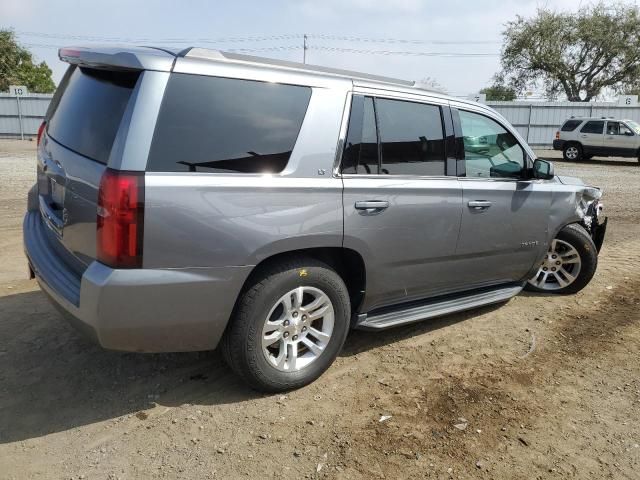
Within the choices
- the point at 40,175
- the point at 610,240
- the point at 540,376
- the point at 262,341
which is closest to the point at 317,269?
the point at 262,341

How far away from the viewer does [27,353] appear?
12.1 feet

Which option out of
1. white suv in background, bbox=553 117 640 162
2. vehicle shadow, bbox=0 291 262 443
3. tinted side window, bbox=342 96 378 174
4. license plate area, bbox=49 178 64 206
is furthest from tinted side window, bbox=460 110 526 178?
white suv in background, bbox=553 117 640 162

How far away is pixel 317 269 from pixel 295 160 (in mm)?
653

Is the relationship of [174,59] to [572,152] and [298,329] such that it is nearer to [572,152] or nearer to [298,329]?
[298,329]

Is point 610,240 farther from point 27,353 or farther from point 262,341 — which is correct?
point 27,353

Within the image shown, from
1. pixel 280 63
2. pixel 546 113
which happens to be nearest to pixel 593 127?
pixel 546 113

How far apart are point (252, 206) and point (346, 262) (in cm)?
90

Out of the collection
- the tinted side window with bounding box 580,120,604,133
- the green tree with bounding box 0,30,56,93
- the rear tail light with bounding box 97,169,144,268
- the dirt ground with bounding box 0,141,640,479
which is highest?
the green tree with bounding box 0,30,56,93

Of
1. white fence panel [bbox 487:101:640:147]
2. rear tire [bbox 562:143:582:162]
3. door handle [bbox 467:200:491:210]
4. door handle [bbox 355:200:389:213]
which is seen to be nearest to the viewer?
door handle [bbox 355:200:389:213]

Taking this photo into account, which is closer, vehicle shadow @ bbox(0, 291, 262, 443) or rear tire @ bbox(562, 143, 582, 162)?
vehicle shadow @ bbox(0, 291, 262, 443)

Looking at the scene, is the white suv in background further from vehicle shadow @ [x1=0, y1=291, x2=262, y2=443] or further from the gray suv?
vehicle shadow @ [x1=0, y1=291, x2=262, y2=443]

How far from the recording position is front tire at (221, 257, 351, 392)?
3.04 metres

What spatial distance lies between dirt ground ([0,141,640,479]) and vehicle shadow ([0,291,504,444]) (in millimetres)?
11

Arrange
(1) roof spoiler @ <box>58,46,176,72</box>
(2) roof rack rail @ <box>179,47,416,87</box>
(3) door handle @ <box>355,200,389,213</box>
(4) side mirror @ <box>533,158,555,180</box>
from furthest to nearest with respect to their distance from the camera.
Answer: (4) side mirror @ <box>533,158,555,180</box>
(3) door handle @ <box>355,200,389,213</box>
(2) roof rack rail @ <box>179,47,416,87</box>
(1) roof spoiler @ <box>58,46,176,72</box>
